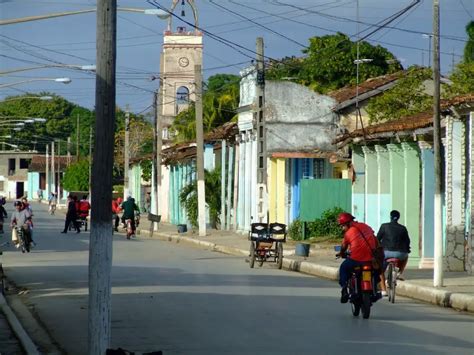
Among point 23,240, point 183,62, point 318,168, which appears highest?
point 183,62

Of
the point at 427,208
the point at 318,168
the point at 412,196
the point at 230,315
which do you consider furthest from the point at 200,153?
the point at 230,315

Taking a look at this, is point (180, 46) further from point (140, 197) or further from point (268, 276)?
point (268, 276)

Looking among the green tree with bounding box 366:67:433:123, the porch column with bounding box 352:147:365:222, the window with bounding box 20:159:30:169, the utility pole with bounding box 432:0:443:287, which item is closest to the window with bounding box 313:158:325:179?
the green tree with bounding box 366:67:433:123

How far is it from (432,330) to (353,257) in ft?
7.69

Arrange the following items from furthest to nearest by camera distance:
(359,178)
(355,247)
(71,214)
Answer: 1. (71,214)
2. (359,178)
3. (355,247)

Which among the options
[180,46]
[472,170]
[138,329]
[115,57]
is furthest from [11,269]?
[180,46]

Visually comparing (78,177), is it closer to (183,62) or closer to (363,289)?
(183,62)

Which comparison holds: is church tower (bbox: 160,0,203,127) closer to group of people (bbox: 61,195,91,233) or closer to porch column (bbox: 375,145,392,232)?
group of people (bbox: 61,195,91,233)

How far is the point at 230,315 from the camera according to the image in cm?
1730

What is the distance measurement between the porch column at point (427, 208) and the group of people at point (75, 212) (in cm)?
2425

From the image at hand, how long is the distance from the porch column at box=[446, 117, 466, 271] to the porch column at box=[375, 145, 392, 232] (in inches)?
218

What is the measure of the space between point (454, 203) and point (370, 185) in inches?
296

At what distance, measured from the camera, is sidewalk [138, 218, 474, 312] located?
20438 mm

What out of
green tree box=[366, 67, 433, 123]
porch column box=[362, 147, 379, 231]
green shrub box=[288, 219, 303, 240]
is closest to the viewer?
porch column box=[362, 147, 379, 231]
